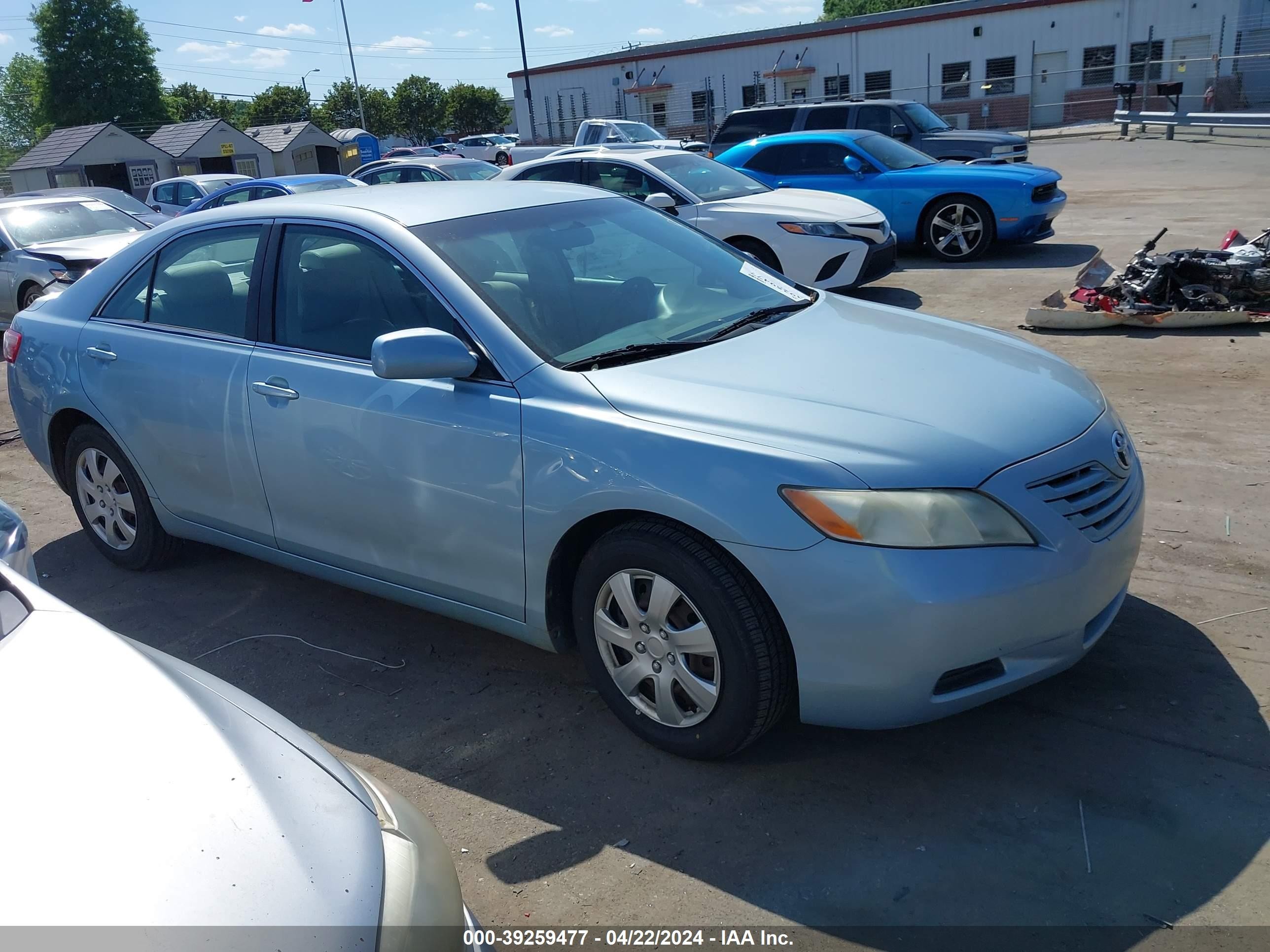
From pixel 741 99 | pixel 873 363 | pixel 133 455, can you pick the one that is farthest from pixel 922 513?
pixel 741 99

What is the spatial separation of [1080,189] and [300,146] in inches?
1474

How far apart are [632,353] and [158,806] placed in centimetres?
207

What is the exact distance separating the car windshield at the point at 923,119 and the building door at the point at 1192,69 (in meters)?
27.3

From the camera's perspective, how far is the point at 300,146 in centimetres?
4659

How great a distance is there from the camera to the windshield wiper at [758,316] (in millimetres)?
3656

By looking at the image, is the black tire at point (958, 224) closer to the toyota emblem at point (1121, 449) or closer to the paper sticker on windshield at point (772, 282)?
the paper sticker on windshield at point (772, 282)

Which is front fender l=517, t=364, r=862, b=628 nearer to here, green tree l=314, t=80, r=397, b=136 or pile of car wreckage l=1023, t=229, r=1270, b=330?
pile of car wreckage l=1023, t=229, r=1270, b=330

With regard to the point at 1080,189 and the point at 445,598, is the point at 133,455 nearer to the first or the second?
the point at 445,598

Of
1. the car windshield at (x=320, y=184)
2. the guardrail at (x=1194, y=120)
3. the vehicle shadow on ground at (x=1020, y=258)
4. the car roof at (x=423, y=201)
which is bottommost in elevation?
the vehicle shadow on ground at (x=1020, y=258)

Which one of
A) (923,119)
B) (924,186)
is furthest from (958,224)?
(923,119)

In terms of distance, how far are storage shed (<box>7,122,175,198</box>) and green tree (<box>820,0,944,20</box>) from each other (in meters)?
47.7

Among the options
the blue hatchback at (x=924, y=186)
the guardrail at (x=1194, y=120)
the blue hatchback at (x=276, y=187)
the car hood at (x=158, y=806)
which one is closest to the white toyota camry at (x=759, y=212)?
the blue hatchback at (x=924, y=186)

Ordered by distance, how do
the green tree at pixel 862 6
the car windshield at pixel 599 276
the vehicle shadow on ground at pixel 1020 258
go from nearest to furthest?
the car windshield at pixel 599 276 → the vehicle shadow on ground at pixel 1020 258 → the green tree at pixel 862 6

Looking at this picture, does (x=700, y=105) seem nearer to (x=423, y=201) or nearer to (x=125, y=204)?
(x=125, y=204)
